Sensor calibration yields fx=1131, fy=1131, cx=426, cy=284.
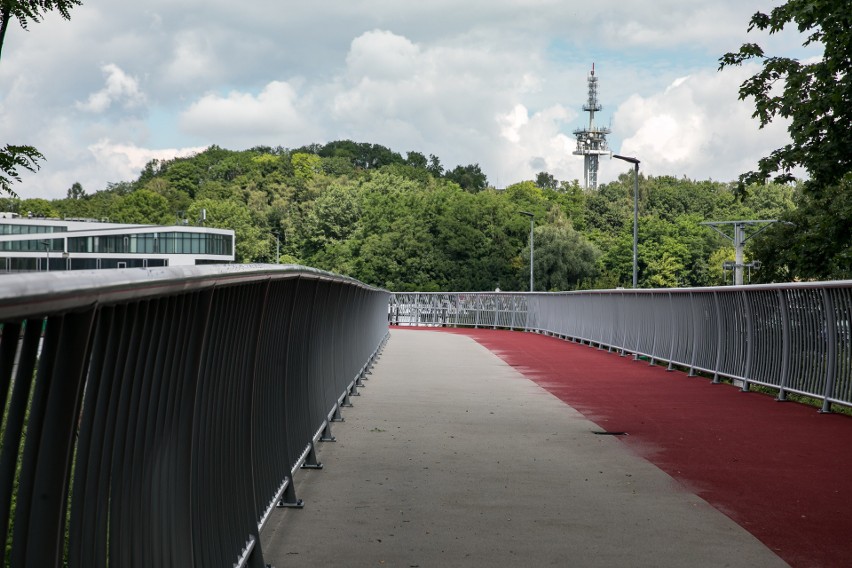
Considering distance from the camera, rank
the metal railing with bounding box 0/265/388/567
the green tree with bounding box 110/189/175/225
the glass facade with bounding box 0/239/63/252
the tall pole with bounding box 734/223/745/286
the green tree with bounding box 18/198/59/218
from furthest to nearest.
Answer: the green tree with bounding box 18/198/59/218
the green tree with bounding box 110/189/175/225
the glass facade with bounding box 0/239/63/252
the tall pole with bounding box 734/223/745/286
the metal railing with bounding box 0/265/388/567

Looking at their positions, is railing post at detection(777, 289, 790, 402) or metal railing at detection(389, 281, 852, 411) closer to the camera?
metal railing at detection(389, 281, 852, 411)

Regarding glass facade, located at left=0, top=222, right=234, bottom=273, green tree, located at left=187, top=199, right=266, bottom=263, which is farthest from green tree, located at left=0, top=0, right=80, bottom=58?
A: green tree, located at left=187, top=199, right=266, bottom=263

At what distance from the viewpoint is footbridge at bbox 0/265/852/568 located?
2254 millimetres

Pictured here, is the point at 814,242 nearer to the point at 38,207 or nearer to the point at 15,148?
Result: the point at 15,148

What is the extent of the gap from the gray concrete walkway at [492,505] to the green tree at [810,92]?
39.2 ft

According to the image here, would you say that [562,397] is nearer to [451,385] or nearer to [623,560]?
[451,385]

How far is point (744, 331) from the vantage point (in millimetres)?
14422

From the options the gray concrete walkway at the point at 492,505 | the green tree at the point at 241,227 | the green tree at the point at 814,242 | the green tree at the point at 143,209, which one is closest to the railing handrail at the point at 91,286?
the gray concrete walkway at the point at 492,505

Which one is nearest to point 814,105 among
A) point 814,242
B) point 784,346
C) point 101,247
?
point 814,242

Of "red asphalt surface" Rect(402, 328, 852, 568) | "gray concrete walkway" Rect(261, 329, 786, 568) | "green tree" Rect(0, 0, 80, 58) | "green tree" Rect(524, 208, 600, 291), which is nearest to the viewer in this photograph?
"gray concrete walkway" Rect(261, 329, 786, 568)

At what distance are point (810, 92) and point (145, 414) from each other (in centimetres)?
2140

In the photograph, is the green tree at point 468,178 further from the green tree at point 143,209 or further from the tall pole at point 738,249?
the tall pole at point 738,249

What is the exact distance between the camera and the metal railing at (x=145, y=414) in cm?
205

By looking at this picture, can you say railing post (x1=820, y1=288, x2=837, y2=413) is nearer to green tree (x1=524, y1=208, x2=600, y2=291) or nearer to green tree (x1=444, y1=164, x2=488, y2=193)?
green tree (x1=524, y1=208, x2=600, y2=291)
